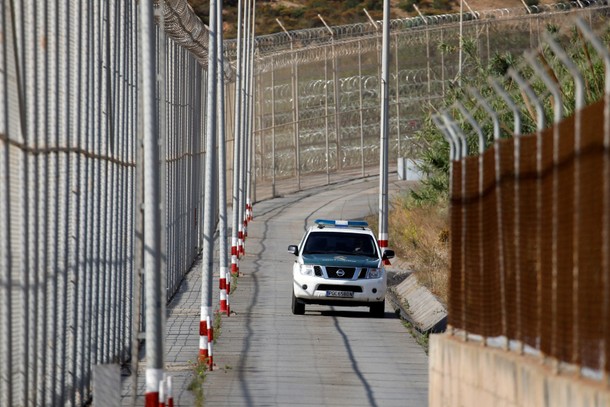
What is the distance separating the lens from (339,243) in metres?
31.1

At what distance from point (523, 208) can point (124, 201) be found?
1207cm

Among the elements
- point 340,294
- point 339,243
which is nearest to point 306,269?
point 340,294

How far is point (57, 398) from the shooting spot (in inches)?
583

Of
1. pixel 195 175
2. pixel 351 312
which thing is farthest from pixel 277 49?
pixel 351 312

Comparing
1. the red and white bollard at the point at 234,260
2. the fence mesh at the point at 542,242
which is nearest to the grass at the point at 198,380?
the fence mesh at the point at 542,242

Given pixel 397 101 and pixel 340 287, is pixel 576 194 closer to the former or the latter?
pixel 340 287

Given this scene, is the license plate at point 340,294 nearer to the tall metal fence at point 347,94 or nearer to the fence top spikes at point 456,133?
the fence top spikes at point 456,133

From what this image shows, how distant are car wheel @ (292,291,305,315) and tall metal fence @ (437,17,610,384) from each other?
14676mm

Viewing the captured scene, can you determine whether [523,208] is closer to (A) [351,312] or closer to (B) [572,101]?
(B) [572,101]

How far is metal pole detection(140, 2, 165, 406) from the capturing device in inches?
A: 492

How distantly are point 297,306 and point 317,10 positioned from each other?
107 meters

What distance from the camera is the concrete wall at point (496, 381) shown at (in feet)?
29.2

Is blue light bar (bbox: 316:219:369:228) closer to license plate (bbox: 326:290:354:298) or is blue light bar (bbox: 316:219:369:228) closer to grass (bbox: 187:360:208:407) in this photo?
license plate (bbox: 326:290:354:298)

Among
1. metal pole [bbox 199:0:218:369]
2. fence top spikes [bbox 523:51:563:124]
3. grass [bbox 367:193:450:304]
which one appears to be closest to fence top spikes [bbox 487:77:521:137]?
fence top spikes [bbox 523:51:563:124]
